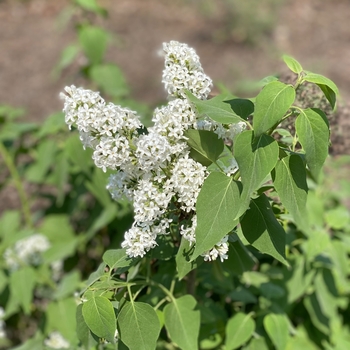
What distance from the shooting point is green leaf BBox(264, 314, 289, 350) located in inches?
74.4

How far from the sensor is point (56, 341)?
2391 mm

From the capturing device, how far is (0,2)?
8352mm

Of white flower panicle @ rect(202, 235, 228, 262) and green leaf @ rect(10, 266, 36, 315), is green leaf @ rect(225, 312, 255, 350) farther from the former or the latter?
green leaf @ rect(10, 266, 36, 315)

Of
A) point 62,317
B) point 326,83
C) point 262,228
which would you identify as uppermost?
point 326,83

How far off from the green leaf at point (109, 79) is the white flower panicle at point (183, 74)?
172 centimetres

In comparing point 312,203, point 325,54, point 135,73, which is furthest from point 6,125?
point 325,54

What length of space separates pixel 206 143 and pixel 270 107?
0.68ft

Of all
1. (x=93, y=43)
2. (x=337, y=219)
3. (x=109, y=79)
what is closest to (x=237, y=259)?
(x=337, y=219)

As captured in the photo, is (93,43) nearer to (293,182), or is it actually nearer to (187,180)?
(187,180)

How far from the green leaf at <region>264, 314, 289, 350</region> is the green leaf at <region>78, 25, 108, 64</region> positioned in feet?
6.48

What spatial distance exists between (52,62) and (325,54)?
355 cm

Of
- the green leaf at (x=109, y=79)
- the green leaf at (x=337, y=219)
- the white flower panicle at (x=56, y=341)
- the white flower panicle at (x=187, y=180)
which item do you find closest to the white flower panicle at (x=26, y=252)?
the white flower panicle at (x=56, y=341)

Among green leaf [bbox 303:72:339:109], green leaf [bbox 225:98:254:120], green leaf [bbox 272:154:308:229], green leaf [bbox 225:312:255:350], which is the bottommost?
green leaf [bbox 225:312:255:350]

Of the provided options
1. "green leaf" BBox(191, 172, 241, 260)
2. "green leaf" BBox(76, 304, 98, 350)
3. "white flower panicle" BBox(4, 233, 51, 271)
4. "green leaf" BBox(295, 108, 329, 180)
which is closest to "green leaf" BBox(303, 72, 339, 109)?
"green leaf" BBox(295, 108, 329, 180)
